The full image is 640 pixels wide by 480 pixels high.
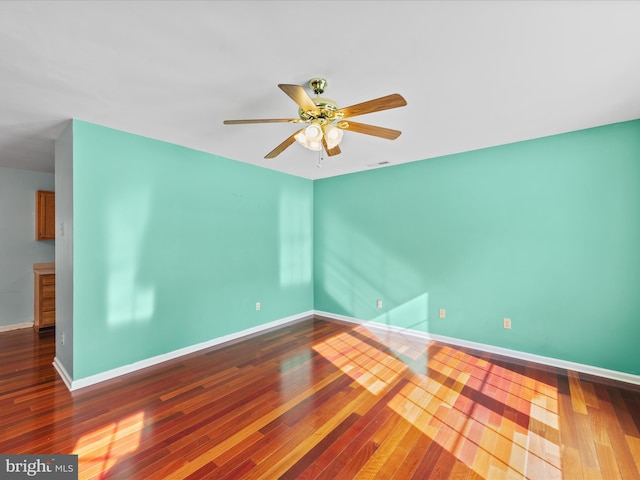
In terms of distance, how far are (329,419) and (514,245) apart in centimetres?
286

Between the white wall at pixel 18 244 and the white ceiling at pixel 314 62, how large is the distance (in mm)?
2074

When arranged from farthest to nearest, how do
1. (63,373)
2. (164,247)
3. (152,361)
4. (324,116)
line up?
(164,247)
(152,361)
(63,373)
(324,116)

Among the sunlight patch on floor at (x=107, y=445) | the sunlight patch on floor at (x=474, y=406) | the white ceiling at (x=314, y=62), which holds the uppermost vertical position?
A: the white ceiling at (x=314, y=62)

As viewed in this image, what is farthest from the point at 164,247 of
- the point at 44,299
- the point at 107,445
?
the point at 44,299

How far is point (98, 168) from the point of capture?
2.86 metres

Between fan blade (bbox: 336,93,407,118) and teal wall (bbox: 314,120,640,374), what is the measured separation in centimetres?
242

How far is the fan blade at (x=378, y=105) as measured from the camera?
5.75 feet

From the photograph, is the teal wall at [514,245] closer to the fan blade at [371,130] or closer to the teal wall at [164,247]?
the teal wall at [164,247]

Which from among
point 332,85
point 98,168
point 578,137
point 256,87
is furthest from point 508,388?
point 98,168

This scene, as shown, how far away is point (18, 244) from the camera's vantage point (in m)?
4.57

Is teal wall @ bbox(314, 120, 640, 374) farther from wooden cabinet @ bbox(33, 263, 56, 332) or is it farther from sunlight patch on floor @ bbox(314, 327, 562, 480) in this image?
wooden cabinet @ bbox(33, 263, 56, 332)

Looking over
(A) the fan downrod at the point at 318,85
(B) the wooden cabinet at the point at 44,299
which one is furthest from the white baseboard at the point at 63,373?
(A) the fan downrod at the point at 318,85

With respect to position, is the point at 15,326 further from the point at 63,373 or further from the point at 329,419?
the point at 329,419

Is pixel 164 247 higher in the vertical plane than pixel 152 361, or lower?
higher
